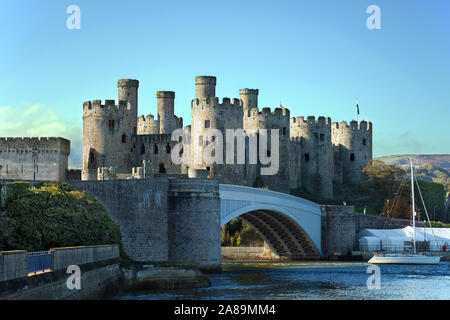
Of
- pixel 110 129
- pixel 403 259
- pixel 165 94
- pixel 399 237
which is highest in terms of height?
pixel 165 94

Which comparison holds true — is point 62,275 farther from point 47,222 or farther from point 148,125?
point 148,125

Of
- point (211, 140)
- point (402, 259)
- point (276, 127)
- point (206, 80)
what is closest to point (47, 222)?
point (402, 259)

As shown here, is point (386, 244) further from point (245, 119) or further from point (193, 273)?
point (193, 273)

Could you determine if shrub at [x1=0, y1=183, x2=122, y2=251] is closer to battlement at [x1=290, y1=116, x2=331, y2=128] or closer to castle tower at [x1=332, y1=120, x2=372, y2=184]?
battlement at [x1=290, y1=116, x2=331, y2=128]

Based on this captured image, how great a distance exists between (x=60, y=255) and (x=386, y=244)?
50465mm

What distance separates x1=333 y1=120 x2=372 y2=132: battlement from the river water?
35.8 m

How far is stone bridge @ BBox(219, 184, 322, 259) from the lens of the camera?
58406 mm

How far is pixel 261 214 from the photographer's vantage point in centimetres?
6756

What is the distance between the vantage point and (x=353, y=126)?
3912 inches

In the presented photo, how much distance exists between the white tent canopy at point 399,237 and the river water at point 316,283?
9.99 metres

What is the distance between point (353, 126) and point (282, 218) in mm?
33656

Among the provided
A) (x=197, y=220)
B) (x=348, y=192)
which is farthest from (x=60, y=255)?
(x=348, y=192)

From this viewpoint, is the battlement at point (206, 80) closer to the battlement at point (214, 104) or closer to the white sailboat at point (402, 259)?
the battlement at point (214, 104)

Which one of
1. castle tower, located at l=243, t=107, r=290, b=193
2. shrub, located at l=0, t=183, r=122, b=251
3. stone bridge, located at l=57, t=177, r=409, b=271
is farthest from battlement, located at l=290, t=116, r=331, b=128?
shrub, located at l=0, t=183, r=122, b=251
